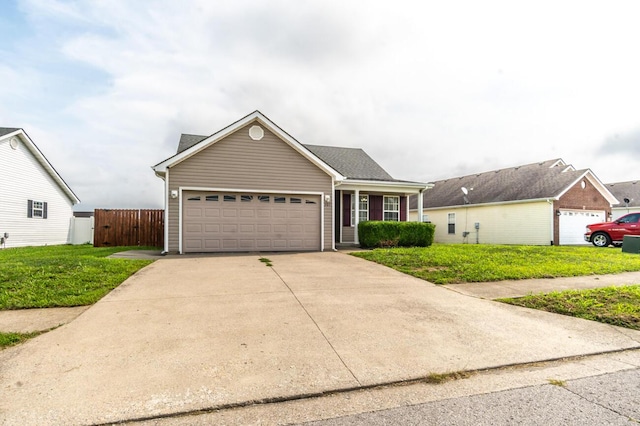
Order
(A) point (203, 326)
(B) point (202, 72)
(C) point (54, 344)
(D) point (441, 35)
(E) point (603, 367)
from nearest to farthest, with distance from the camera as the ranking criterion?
1. (E) point (603, 367)
2. (C) point (54, 344)
3. (A) point (203, 326)
4. (D) point (441, 35)
5. (B) point (202, 72)

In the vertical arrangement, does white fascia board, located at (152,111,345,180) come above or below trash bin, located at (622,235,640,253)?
above

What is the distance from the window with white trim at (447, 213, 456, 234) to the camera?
26.5m

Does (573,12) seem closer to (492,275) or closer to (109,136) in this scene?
(492,275)

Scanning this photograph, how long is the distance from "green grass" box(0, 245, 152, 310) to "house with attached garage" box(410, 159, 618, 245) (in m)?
22.1

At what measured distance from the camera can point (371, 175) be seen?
17.9 m

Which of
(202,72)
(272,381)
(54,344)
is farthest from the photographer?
(202,72)

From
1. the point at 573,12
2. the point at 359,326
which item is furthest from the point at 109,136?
the point at 573,12

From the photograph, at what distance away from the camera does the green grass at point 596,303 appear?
525 centimetres

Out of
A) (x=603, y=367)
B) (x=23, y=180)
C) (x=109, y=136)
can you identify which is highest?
(x=109, y=136)

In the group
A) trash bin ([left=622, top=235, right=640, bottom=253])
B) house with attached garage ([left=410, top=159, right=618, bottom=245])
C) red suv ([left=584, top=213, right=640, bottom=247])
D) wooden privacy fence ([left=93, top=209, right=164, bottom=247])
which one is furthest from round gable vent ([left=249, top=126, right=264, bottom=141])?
Result: red suv ([left=584, top=213, right=640, bottom=247])

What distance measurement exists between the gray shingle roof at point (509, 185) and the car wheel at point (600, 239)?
3.08 m

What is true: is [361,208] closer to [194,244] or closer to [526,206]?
[194,244]

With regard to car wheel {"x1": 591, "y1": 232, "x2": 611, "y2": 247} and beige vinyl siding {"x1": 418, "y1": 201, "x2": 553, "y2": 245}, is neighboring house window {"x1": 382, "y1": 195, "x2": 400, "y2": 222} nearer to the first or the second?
beige vinyl siding {"x1": 418, "y1": 201, "x2": 553, "y2": 245}

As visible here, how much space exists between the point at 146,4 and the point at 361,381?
980 centimetres
